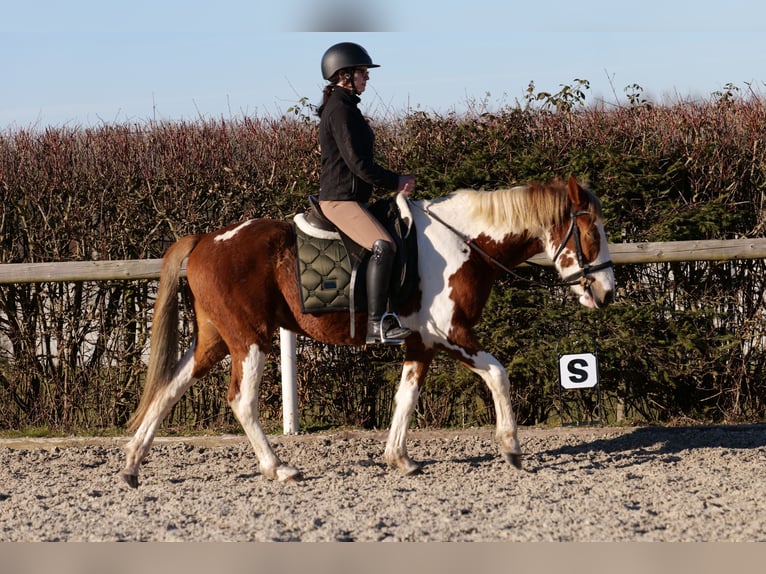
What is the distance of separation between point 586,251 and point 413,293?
110cm

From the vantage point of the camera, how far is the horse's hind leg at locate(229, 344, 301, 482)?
6152 mm

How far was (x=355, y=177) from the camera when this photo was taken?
243 inches

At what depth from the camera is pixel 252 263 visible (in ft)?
20.4

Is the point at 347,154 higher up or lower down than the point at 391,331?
higher up

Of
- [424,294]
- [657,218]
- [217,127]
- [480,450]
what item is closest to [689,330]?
[657,218]

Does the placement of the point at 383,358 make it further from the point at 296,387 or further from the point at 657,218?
the point at 657,218

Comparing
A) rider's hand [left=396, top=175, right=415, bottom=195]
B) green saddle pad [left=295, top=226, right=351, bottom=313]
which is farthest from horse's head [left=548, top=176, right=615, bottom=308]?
green saddle pad [left=295, top=226, right=351, bottom=313]

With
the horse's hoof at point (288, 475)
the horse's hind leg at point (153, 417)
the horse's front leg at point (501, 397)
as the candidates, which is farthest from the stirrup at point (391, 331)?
the horse's hind leg at point (153, 417)

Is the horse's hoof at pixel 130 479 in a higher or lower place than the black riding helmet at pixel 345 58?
lower

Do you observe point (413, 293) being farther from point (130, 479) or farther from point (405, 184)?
point (130, 479)

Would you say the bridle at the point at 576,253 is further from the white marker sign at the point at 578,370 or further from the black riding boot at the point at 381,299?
the white marker sign at the point at 578,370

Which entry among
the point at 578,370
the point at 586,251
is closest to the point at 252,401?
the point at 586,251

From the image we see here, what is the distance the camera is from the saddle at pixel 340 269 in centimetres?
611

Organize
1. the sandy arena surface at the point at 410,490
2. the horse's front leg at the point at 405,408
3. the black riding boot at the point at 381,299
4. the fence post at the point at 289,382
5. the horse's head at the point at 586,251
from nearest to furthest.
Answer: the sandy arena surface at the point at 410,490 < the black riding boot at the point at 381,299 < the horse's head at the point at 586,251 < the horse's front leg at the point at 405,408 < the fence post at the point at 289,382
